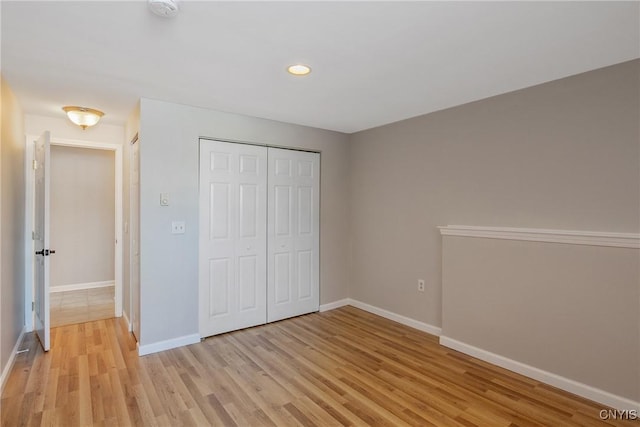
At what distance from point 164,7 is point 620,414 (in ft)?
12.1

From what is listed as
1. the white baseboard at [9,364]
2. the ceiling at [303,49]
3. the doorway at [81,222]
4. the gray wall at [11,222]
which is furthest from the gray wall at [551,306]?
the doorway at [81,222]

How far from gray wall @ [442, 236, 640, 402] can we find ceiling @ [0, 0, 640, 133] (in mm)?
1415

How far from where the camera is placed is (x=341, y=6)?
1653mm

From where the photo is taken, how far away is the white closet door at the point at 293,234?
392 cm

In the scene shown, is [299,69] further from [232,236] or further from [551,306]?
[551,306]

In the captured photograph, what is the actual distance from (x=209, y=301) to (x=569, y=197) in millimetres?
3398

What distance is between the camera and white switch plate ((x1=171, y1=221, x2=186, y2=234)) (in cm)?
320

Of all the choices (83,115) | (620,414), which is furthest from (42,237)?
(620,414)

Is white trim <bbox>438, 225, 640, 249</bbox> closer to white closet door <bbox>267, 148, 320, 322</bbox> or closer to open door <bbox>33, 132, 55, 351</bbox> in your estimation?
white closet door <bbox>267, 148, 320, 322</bbox>

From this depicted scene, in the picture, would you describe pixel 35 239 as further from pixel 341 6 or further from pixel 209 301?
pixel 341 6

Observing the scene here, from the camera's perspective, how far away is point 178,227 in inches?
A: 127

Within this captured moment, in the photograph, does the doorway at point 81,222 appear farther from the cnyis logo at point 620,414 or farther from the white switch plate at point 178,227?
the cnyis logo at point 620,414

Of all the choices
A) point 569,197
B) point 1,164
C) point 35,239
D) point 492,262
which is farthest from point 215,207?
point 569,197

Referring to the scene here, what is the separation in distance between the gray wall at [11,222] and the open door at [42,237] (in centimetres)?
13
